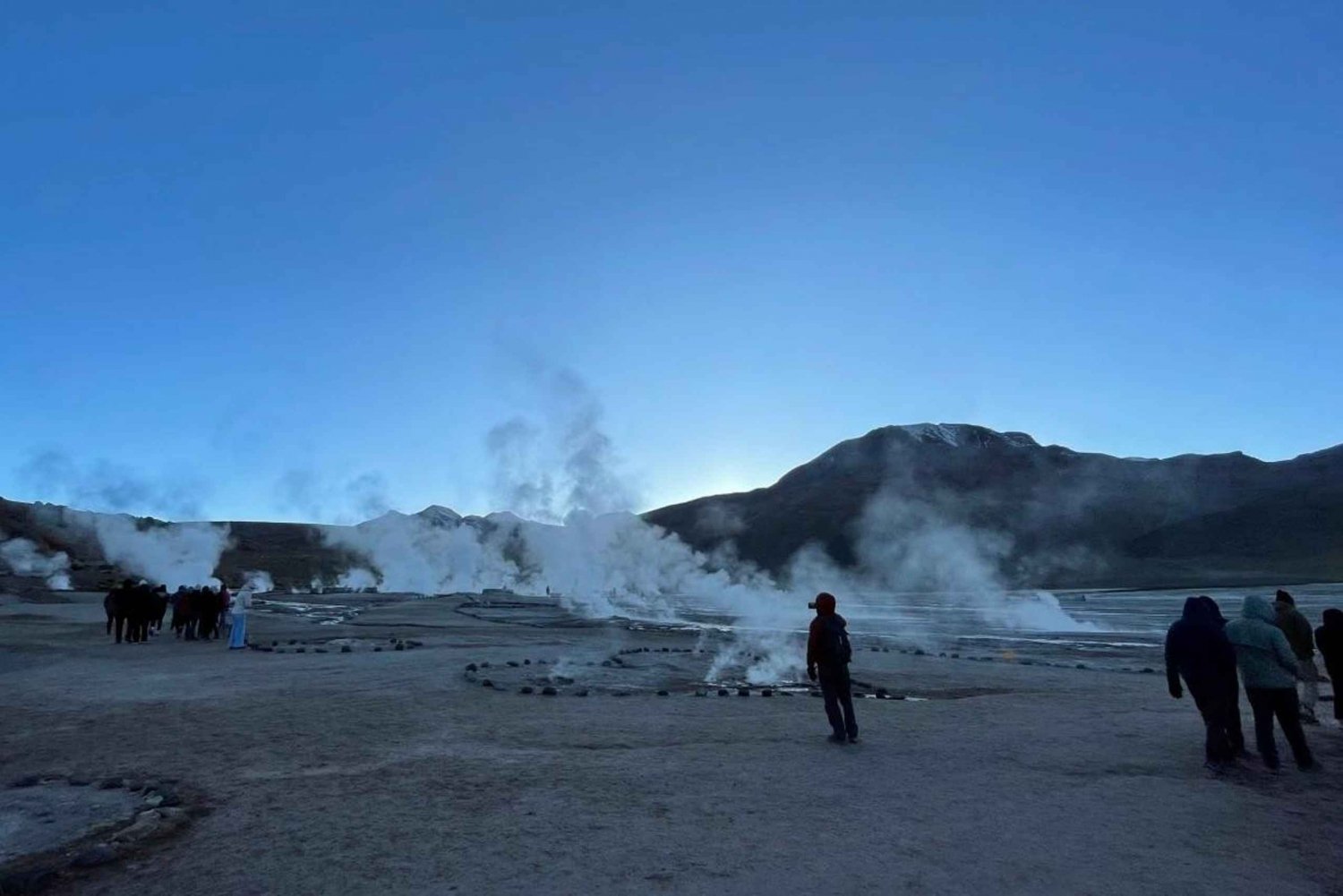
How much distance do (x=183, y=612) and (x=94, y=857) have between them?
2436 centimetres

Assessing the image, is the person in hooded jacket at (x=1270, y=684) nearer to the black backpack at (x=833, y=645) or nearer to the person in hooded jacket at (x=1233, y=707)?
the person in hooded jacket at (x=1233, y=707)

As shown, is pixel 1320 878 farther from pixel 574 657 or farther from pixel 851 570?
pixel 851 570

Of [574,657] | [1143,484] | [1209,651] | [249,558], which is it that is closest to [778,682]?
[574,657]

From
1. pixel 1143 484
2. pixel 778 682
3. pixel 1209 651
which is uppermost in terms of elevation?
pixel 1143 484

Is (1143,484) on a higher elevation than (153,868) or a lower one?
higher

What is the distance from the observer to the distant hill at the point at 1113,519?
11838 centimetres

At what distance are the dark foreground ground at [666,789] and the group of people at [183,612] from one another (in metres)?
7.78

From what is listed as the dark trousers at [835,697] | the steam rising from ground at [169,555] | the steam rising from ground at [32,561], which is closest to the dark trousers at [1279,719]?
the dark trousers at [835,697]

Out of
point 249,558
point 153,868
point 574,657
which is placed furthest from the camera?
point 249,558

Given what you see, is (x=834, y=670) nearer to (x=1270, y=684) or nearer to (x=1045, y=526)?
(x=1270, y=684)

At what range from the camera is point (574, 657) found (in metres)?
23.6

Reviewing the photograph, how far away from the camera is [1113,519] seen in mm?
146625

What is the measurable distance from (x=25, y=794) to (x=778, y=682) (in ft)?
43.3

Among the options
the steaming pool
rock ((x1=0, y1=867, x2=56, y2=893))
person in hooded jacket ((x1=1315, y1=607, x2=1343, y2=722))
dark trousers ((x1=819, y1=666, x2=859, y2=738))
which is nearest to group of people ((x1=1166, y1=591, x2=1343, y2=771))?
person in hooded jacket ((x1=1315, y1=607, x2=1343, y2=722))
